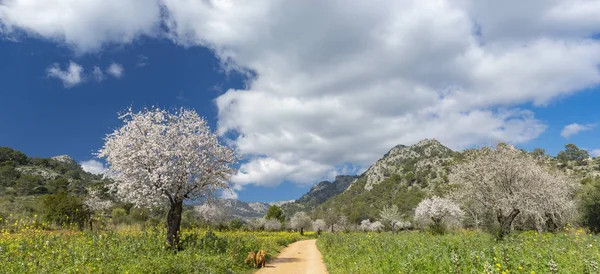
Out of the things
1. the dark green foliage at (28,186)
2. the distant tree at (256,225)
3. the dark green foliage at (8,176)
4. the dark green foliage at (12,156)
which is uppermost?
the dark green foliage at (12,156)

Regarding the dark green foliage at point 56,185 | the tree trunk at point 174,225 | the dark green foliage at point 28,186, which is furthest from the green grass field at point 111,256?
the dark green foliage at point 56,185

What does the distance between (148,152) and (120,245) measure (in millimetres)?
5906

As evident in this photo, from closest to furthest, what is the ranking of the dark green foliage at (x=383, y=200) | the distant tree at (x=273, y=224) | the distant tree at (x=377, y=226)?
the distant tree at (x=377, y=226), the distant tree at (x=273, y=224), the dark green foliage at (x=383, y=200)

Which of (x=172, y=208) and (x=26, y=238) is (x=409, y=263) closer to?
(x=172, y=208)

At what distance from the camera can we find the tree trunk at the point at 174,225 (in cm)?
1933

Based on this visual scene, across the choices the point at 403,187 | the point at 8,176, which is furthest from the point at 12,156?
the point at 403,187

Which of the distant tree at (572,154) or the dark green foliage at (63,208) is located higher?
the distant tree at (572,154)

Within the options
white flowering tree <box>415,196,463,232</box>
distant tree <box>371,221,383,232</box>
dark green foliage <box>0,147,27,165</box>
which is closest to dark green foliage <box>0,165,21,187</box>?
dark green foliage <box>0,147,27,165</box>

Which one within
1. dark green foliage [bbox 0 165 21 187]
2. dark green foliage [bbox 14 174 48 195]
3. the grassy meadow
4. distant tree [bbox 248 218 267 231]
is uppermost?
dark green foliage [bbox 0 165 21 187]

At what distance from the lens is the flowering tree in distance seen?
784 inches

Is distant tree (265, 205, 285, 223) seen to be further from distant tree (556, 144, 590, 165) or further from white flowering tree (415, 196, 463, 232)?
distant tree (556, 144, 590, 165)

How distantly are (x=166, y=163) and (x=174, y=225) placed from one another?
3830 millimetres

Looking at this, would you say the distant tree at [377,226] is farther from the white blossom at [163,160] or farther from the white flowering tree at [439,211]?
the white blossom at [163,160]

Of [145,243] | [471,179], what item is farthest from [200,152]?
[471,179]
